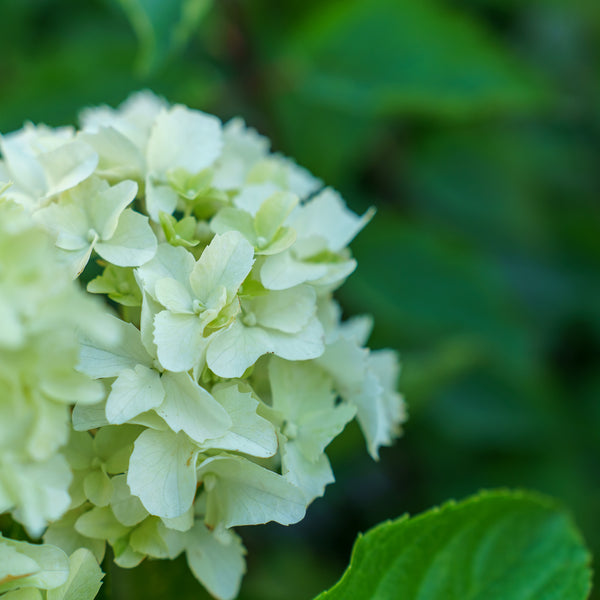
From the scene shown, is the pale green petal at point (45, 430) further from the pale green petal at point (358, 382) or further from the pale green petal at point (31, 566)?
the pale green petal at point (358, 382)

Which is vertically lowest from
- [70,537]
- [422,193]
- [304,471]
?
[422,193]

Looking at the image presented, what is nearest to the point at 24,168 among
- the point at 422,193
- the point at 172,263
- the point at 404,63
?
the point at 172,263

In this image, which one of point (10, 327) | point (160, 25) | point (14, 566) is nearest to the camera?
point (10, 327)

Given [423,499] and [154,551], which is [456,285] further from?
[154,551]

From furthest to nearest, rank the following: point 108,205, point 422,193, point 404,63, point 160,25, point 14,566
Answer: point 422,193 < point 404,63 < point 160,25 < point 108,205 < point 14,566

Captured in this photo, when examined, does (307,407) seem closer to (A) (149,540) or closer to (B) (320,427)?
(B) (320,427)

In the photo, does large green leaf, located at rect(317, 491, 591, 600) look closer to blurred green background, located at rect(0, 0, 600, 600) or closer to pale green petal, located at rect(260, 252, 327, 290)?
pale green petal, located at rect(260, 252, 327, 290)

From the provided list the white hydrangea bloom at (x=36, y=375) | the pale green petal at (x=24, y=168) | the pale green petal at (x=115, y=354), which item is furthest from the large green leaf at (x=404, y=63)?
the white hydrangea bloom at (x=36, y=375)
